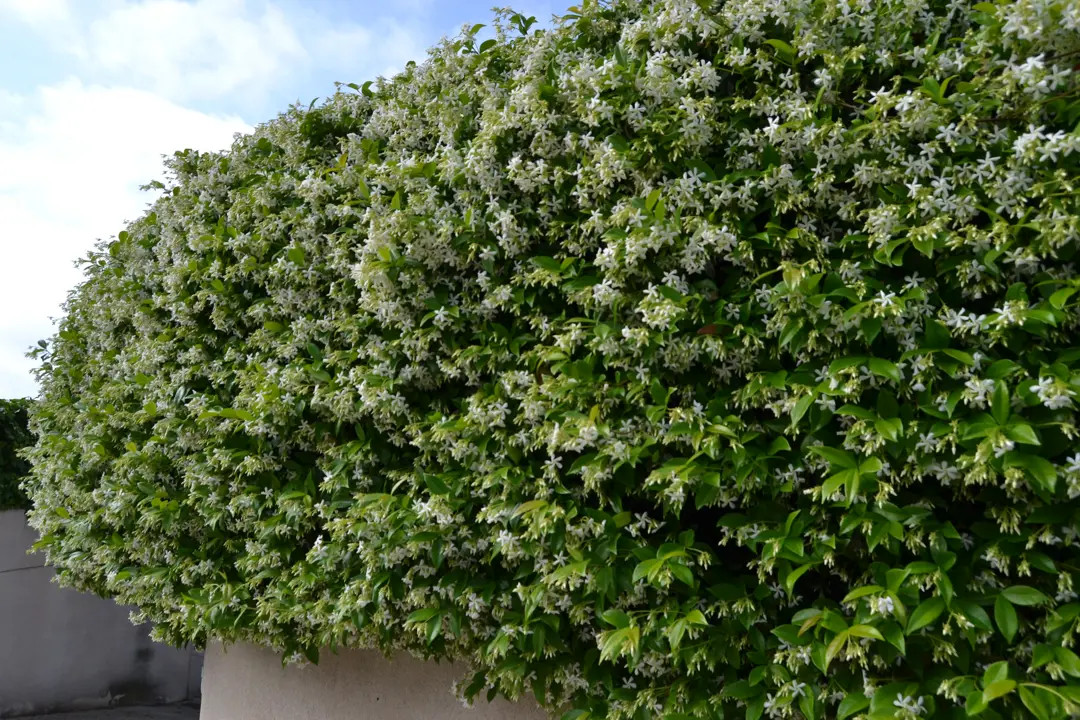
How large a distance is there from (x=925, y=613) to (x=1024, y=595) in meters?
0.24

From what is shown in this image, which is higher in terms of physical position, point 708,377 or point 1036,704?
point 708,377

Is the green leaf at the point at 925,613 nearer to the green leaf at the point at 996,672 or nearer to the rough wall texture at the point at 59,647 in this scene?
the green leaf at the point at 996,672

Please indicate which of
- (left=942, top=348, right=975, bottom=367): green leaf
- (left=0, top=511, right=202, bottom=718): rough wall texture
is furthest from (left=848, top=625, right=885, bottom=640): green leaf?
(left=0, top=511, right=202, bottom=718): rough wall texture

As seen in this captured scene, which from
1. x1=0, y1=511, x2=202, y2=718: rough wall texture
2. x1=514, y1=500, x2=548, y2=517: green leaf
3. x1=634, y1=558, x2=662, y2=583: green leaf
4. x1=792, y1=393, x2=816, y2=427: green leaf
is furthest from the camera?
x1=0, y1=511, x2=202, y2=718: rough wall texture

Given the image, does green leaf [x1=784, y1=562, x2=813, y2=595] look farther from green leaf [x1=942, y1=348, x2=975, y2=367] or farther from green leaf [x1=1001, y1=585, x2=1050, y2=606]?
green leaf [x1=942, y1=348, x2=975, y2=367]

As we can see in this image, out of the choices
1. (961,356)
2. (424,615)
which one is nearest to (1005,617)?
(961,356)

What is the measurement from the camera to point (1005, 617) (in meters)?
1.93

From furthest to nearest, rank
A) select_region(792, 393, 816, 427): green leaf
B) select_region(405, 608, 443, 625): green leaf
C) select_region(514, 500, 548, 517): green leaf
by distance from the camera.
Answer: select_region(405, 608, 443, 625): green leaf → select_region(514, 500, 548, 517): green leaf → select_region(792, 393, 816, 427): green leaf

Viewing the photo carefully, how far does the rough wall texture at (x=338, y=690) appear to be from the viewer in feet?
11.5

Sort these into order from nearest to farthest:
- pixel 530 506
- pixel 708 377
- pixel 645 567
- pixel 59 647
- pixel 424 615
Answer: pixel 645 567, pixel 708 377, pixel 530 506, pixel 424 615, pixel 59 647

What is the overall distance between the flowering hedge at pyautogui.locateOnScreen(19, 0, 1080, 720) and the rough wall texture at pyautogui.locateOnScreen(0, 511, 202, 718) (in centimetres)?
609

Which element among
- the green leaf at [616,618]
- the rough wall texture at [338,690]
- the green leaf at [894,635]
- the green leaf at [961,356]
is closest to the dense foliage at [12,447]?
the rough wall texture at [338,690]

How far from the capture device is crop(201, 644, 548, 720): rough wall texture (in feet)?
11.5

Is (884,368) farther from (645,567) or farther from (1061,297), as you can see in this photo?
(645,567)
